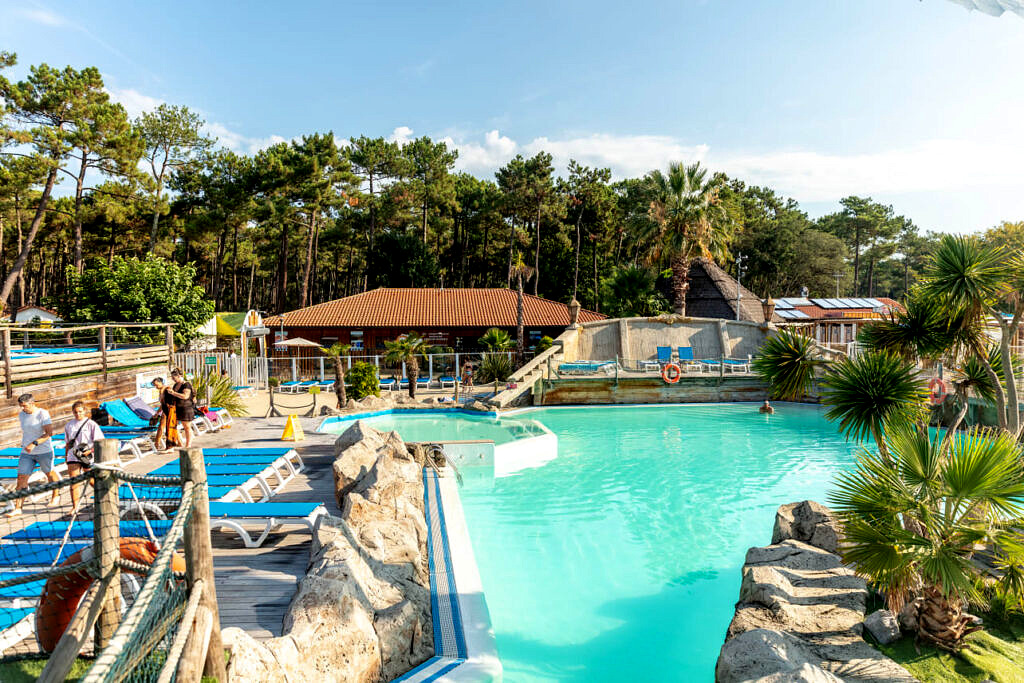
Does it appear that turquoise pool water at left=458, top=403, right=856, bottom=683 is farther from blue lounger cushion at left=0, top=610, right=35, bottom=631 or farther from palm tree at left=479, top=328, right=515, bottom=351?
palm tree at left=479, top=328, right=515, bottom=351

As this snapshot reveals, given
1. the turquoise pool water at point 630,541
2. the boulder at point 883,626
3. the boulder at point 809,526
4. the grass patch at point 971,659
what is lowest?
the turquoise pool water at point 630,541

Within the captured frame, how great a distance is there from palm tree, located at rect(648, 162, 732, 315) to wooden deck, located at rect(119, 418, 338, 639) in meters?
22.6

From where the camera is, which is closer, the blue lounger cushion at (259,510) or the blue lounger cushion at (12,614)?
the blue lounger cushion at (12,614)

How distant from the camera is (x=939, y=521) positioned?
470 cm

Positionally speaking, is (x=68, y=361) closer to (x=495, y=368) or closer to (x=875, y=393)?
(x=875, y=393)

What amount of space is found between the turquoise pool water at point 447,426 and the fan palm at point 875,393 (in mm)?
8885

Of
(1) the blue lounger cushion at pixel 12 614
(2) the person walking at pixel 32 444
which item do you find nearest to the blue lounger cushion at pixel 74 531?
(1) the blue lounger cushion at pixel 12 614

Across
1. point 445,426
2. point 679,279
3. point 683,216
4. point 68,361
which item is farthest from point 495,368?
point 68,361

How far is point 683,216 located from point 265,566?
26173 millimetres

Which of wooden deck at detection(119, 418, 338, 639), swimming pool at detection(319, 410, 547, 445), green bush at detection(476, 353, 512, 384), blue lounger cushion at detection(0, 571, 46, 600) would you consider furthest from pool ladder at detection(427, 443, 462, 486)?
green bush at detection(476, 353, 512, 384)

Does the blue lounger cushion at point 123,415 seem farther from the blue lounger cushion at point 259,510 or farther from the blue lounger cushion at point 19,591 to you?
the blue lounger cushion at point 19,591

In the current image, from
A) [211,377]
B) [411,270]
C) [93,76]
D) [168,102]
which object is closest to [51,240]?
[168,102]

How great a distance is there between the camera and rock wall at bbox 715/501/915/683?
4.21m

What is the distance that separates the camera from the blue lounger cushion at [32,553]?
16.7ft
